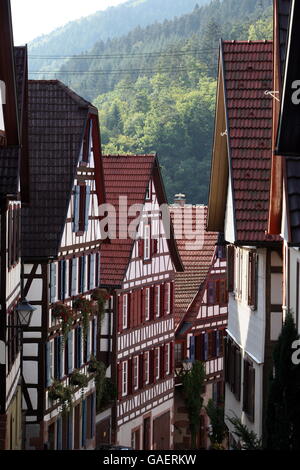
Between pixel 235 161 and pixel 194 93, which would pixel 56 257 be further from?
pixel 194 93

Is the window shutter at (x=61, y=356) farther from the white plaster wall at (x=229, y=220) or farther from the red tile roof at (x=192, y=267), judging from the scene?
the red tile roof at (x=192, y=267)

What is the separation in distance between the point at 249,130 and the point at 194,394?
26.4 m

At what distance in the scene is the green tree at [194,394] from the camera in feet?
155

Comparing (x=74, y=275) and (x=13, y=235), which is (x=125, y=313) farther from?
(x=13, y=235)

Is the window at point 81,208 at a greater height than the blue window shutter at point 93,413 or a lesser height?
greater

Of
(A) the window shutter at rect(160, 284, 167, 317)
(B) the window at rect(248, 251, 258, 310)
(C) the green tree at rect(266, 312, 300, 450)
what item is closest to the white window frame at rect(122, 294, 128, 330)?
(A) the window shutter at rect(160, 284, 167, 317)

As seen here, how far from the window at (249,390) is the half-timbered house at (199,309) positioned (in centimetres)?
2528

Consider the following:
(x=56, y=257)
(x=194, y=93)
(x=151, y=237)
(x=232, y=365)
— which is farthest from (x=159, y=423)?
(x=194, y=93)

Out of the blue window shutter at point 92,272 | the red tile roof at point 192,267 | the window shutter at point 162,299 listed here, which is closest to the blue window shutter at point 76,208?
the blue window shutter at point 92,272

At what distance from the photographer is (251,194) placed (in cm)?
2197

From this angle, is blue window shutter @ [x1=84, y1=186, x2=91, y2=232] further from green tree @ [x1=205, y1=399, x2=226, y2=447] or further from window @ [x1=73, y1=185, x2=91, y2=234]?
green tree @ [x1=205, y1=399, x2=226, y2=447]

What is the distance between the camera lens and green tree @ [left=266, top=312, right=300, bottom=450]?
51.7ft
